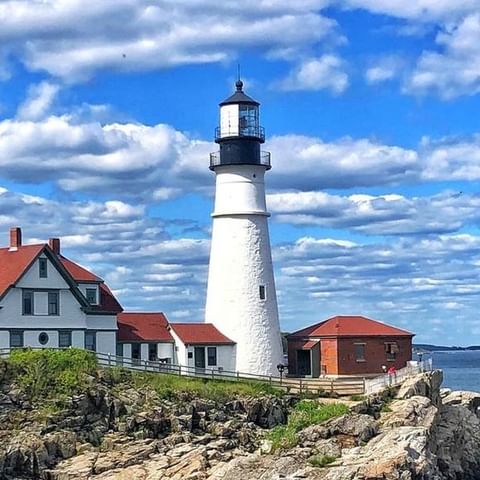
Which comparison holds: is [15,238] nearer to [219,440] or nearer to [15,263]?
[15,263]

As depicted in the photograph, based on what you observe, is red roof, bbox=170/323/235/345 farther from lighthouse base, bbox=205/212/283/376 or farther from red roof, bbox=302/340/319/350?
red roof, bbox=302/340/319/350

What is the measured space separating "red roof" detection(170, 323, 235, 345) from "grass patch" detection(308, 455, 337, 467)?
11.1 metres

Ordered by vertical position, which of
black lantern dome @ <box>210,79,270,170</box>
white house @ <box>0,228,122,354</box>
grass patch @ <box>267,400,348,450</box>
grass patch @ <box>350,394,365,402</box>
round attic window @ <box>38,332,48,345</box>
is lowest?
grass patch @ <box>267,400,348,450</box>

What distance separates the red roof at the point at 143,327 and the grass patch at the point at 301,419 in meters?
6.73

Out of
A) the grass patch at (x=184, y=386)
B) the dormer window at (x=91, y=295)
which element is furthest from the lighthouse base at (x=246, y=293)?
the dormer window at (x=91, y=295)

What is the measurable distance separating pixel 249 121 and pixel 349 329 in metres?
8.77

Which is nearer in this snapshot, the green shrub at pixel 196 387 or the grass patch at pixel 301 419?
the grass patch at pixel 301 419

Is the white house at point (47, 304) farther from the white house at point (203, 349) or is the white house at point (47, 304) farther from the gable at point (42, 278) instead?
the white house at point (203, 349)

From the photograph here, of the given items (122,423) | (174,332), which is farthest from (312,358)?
(122,423)

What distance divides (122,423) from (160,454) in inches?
85.0

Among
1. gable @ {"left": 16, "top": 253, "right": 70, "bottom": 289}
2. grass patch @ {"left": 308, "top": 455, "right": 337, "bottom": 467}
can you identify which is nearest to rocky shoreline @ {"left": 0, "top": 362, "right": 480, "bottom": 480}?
grass patch @ {"left": 308, "top": 455, "right": 337, "bottom": 467}

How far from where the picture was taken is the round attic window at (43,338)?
36.8 metres

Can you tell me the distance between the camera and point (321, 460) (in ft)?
96.3

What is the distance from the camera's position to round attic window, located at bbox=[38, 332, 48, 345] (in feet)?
121
